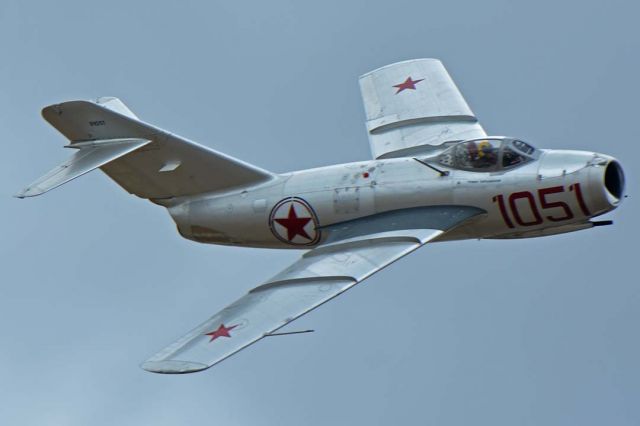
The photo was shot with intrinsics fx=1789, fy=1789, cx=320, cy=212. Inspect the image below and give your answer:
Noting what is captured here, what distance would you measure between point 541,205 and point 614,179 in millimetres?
1290

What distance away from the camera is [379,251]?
29.5m

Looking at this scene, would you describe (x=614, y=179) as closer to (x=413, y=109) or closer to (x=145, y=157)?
(x=413, y=109)

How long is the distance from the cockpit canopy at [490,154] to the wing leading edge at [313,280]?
2.52ft

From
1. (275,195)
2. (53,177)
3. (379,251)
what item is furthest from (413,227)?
(53,177)

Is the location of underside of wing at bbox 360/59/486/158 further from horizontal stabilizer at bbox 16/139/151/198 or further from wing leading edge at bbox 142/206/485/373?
horizontal stabilizer at bbox 16/139/151/198

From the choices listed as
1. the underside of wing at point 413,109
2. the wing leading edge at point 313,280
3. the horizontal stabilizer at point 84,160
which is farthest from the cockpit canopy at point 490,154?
the horizontal stabilizer at point 84,160

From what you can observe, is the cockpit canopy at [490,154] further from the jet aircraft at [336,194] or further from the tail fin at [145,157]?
the tail fin at [145,157]

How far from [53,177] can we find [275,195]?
3.92 metres

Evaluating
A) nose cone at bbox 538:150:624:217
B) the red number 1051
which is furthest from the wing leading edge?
nose cone at bbox 538:150:624:217

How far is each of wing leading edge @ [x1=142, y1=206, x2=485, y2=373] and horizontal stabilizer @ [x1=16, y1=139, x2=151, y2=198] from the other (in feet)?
13.3

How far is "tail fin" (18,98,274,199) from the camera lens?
31969 millimetres

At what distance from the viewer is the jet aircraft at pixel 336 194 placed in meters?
28.5

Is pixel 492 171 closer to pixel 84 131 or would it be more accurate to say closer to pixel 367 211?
pixel 367 211

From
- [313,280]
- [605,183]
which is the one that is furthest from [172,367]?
[605,183]
